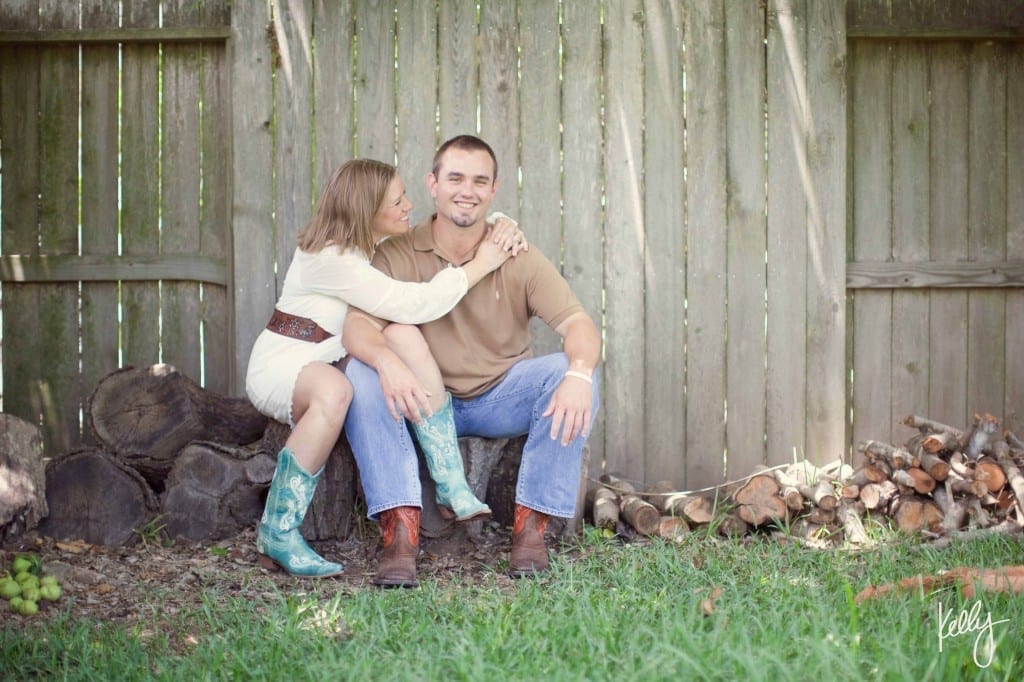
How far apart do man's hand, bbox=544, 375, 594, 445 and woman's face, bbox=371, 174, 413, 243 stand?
914 mm

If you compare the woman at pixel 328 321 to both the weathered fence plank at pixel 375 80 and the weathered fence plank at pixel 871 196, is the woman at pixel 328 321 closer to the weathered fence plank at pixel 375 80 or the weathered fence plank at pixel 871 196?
the weathered fence plank at pixel 375 80

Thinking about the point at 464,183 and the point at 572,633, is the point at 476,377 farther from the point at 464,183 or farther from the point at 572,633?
the point at 572,633

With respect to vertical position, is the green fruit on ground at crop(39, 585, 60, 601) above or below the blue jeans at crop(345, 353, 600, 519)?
below

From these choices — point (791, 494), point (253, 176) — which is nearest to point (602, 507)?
point (791, 494)

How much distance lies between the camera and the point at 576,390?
3619 millimetres

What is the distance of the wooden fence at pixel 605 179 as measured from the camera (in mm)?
4613

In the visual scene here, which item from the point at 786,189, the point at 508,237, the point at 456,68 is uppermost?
the point at 456,68

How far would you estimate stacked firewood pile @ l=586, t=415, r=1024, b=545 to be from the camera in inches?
160

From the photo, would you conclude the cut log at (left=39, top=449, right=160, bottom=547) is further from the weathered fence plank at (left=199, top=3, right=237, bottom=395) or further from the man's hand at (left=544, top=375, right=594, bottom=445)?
the man's hand at (left=544, top=375, right=594, bottom=445)

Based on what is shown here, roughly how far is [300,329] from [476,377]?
0.68 metres

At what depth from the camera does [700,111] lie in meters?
4.67

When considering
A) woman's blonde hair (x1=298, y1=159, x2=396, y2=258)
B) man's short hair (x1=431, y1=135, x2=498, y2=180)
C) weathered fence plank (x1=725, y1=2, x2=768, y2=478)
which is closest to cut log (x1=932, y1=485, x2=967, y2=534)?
weathered fence plank (x1=725, y1=2, x2=768, y2=478)

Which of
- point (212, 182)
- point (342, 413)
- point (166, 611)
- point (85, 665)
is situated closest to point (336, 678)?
point (85, 665)

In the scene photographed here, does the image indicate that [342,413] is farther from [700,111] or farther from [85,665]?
[700,111]
